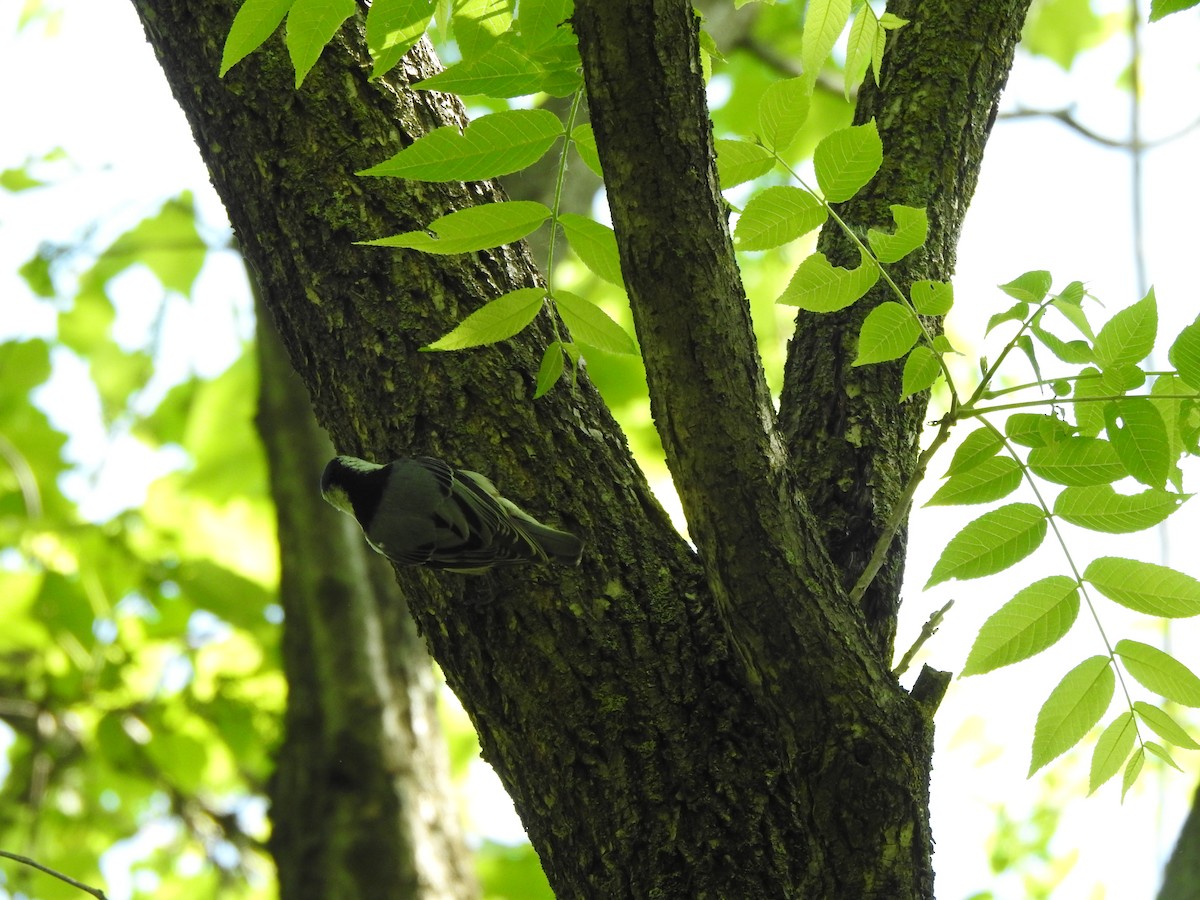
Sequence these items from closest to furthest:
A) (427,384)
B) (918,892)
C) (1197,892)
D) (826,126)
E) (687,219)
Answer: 1. (687,219)
2. (918,892)
3. (427,384)
4. (1197,892)
5. (826,126)

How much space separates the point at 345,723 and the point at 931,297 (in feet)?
9.96

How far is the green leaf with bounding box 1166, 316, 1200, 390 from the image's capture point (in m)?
1.62

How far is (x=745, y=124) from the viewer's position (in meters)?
5.99

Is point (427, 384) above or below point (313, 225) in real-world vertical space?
below

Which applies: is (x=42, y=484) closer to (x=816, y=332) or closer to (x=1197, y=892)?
(x=816, y=332)

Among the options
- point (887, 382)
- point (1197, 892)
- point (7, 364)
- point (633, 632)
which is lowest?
point (1197, 892)

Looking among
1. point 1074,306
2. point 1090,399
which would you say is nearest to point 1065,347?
point 1074,306

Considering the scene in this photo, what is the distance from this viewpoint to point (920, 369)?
1713mm

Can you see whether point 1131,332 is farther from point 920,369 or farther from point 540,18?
point 540,18

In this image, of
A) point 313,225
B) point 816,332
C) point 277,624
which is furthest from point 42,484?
point 816,332

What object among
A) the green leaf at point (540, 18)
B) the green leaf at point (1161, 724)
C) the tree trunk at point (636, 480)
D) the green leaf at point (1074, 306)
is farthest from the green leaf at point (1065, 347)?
the green leaf at point (540, 18)

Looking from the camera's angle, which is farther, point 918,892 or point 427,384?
point 427,384

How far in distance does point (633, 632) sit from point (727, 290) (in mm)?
610

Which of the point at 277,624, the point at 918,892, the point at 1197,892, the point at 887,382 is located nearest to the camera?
the point at 918,892
